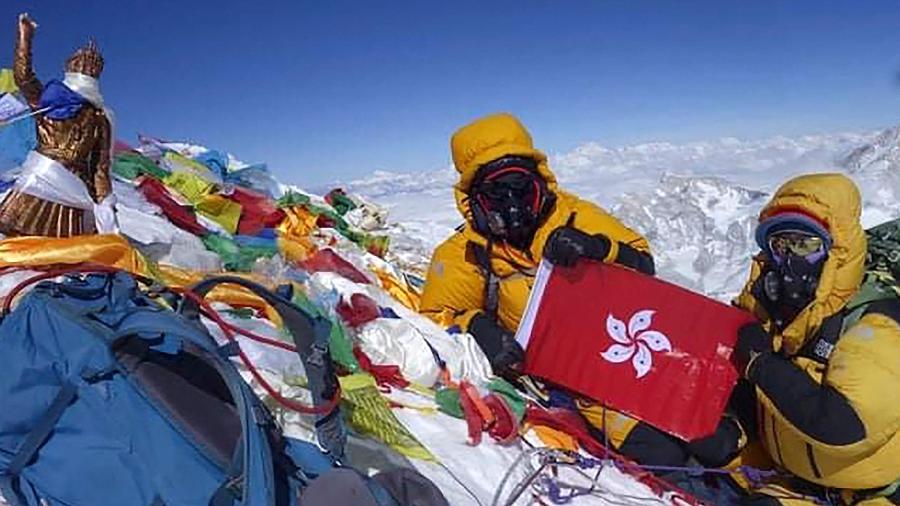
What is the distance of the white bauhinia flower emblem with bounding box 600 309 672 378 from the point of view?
12.3 feet

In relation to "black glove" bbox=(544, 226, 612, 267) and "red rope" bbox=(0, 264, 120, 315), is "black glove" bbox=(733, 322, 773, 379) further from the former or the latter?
"red rope" bbox=(0, 264, 120, 315)

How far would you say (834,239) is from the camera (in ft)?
9.45

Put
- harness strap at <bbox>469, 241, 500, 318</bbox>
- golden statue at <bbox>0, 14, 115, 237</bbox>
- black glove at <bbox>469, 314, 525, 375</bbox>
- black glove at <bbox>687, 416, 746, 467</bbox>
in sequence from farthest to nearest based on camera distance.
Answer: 1. harness strap at <bbox>469, 241, 500, 318</bbox>
2. black glove at <bbox>469, 314, 525, 375</bbox>
3. black glove at <bbox>687, 416, 746, 467</bbox>
4. golden statue at <bbox>0, 14, 115, 237</bbox>

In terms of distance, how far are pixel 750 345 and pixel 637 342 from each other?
669 millimetres

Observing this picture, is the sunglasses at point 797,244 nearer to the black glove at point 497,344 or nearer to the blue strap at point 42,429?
the black glove at point 497,344

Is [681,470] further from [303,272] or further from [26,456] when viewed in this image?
[26,456]

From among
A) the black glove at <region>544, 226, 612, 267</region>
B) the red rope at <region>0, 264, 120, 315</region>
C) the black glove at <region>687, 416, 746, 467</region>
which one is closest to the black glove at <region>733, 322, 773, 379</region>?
the black glove at <region>687, 416, 746, 467</region>

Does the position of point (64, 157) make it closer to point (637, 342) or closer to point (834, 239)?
point (637, 342)

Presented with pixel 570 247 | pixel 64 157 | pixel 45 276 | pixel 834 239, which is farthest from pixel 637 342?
pixel 64 157

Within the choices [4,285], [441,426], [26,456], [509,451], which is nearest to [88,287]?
[26,456]

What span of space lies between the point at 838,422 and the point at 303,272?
293 centimetres

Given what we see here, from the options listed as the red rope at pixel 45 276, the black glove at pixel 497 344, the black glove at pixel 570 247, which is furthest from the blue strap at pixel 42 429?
the black glove at pixel 570 247

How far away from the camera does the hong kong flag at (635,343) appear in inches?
142

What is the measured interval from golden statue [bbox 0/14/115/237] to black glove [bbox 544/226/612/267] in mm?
2230
